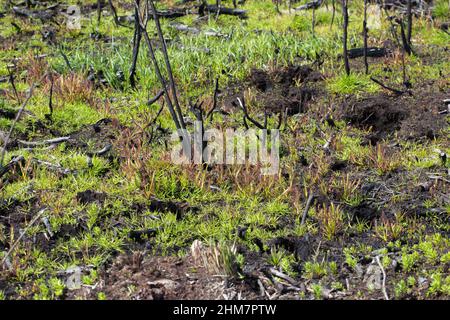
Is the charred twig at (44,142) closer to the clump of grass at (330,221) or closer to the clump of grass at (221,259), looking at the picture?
the clump of grass at (221,259)

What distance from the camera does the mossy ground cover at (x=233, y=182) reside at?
4930 mm

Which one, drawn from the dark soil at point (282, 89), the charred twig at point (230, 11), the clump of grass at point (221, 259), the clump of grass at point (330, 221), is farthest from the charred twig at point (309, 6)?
the clump of grass at point (221, 259)

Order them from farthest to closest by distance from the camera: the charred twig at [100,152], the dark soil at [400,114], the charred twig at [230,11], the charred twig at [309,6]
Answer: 1. the charred twig at [309,6]
2. the charred twig at [230,11]
3. the dark soil at [400,114]
4. the charred twig at [100,152]

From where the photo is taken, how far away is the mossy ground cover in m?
4.93

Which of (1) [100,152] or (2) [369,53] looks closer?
(1) [100,152]

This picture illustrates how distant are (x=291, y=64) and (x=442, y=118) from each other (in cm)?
228

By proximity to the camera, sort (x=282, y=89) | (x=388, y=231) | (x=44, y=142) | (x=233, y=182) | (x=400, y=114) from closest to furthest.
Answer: (x=388, y=231)
(x=233, y=182)
(x=44, y=142)
(x=400, y=114)
(x=282, y=89)

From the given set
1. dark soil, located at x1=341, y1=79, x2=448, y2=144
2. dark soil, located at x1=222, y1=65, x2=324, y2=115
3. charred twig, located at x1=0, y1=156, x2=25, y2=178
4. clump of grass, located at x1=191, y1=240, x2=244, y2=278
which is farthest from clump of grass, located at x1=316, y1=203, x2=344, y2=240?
charred twig, located at x1=0, y1=156, x2=25, y2=178

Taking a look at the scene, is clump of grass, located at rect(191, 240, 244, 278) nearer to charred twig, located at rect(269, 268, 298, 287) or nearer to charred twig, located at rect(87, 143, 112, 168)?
charred twig, located at rect(269, 268, 298, 287)

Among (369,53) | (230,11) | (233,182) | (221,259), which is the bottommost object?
(221,259)

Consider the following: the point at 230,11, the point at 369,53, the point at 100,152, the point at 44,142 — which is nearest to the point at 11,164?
the point at 44,142

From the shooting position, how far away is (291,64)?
8.93m

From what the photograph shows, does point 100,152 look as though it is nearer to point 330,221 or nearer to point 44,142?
point 44,142

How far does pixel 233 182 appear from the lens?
20.5 feet
